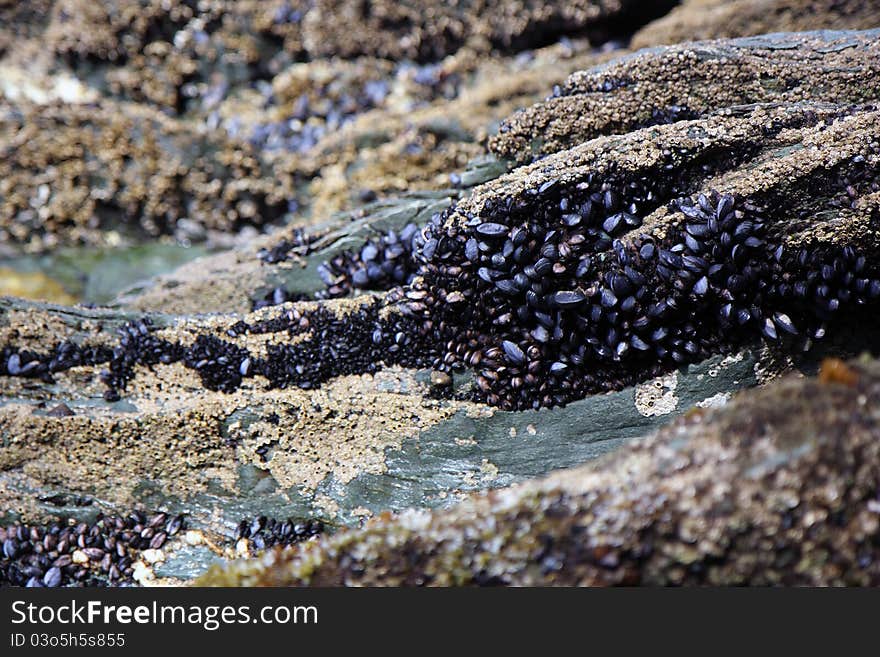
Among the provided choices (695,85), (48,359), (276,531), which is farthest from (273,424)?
(695,85)

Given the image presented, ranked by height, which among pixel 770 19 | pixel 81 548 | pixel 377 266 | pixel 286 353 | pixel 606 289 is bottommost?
pixel 81 548

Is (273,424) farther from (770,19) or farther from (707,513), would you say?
(770,19)

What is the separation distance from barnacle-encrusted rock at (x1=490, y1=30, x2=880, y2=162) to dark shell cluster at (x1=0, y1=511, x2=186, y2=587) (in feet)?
11.4

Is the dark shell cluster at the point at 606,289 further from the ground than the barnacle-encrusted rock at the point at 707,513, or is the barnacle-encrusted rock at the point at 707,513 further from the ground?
the dark shell cluster at the point at 606,289

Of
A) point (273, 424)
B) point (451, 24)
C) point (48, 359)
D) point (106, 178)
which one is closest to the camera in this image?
point (273, 424)

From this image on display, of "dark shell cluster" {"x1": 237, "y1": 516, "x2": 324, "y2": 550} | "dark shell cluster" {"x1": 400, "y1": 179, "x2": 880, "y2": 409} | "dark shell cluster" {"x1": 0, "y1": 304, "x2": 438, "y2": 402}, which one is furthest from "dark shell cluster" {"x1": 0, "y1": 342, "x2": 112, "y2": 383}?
"dark shell cluster" {"x1": 400, "y1": 179, "x2": 880, "y2": 409}

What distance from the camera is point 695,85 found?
4738 millimetres

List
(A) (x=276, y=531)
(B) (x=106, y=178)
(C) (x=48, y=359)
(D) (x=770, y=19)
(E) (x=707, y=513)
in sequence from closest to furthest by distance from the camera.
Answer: (E) (x=707, y=513), (A) (x=276, y=531), (C) (x=48, y=359), (D) (x=770, y=19), (B) (x=106, y=178)

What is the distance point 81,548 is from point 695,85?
4925 millimetres

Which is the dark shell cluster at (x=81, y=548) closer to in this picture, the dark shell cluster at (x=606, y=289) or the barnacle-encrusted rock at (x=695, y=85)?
the dark shell cluster at (x=606, y=289)

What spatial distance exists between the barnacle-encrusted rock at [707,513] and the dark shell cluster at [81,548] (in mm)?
2014

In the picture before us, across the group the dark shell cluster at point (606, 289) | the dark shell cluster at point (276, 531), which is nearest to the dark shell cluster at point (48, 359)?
the dark shell cluster at point (276, 531)

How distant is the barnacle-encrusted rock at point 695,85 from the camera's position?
4.57 metres

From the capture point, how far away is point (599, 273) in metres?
4.01
